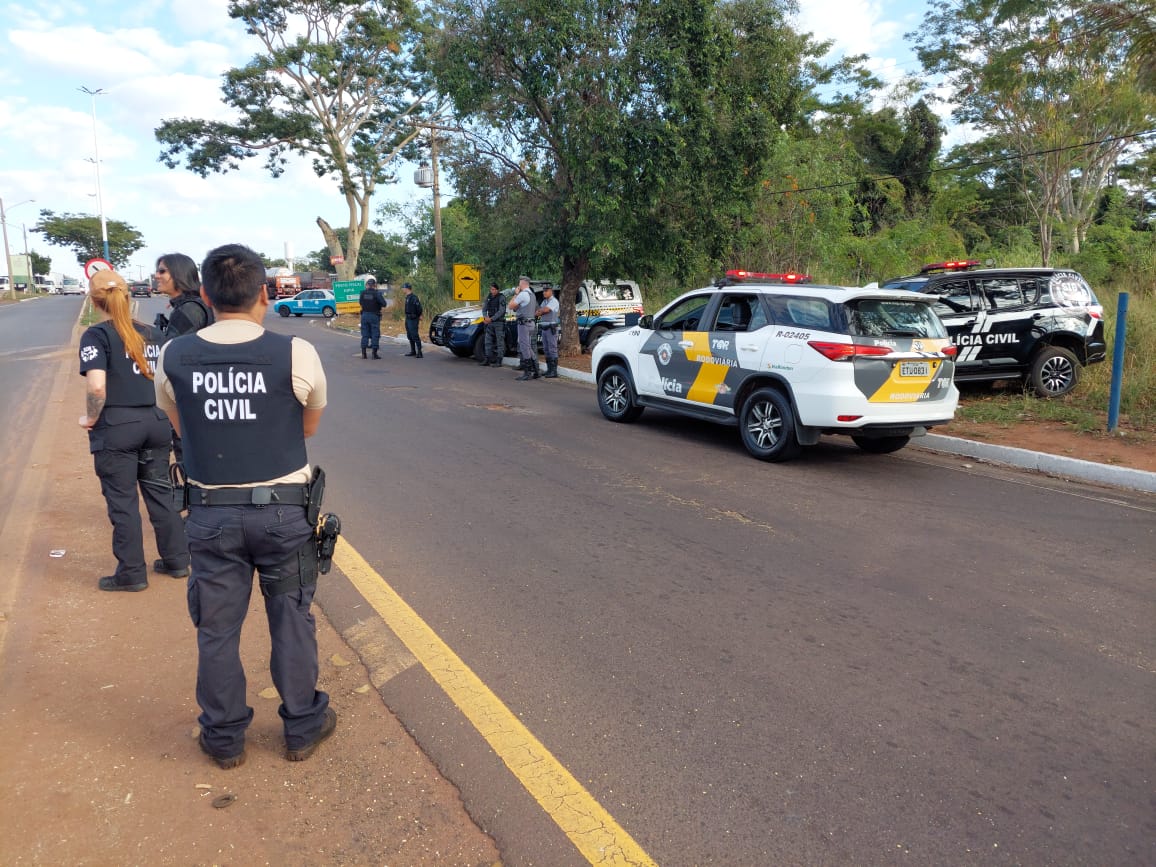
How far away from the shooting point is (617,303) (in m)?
19.2

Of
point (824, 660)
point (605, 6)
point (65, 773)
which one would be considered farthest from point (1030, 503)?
point (605, 6)

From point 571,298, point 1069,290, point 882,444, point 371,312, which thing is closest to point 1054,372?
point 1069,290

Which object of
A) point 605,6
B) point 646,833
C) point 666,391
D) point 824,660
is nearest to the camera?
point 646,833

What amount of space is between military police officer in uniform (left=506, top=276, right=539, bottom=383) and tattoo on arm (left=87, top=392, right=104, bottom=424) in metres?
10.7

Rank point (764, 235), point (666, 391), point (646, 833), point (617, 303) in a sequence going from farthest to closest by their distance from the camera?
point (764, 235)
point (617, 303)
point (666, 391)
point (646, 833)

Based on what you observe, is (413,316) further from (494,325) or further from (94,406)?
(94,406)

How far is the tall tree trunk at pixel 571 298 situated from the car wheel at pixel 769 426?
905 centimetres

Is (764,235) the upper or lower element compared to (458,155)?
lower

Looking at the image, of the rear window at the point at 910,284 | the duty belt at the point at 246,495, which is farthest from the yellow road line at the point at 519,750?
the rear window at the point at 910,284

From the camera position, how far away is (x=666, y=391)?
9820mm

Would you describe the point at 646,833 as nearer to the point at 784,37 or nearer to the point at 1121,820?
the point at 1121,820

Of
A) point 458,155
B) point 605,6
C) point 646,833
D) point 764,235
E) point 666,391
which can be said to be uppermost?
point 605,6

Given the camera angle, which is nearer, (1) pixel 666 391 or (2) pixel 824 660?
(2) pixel 824 660

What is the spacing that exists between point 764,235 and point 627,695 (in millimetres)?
18702
